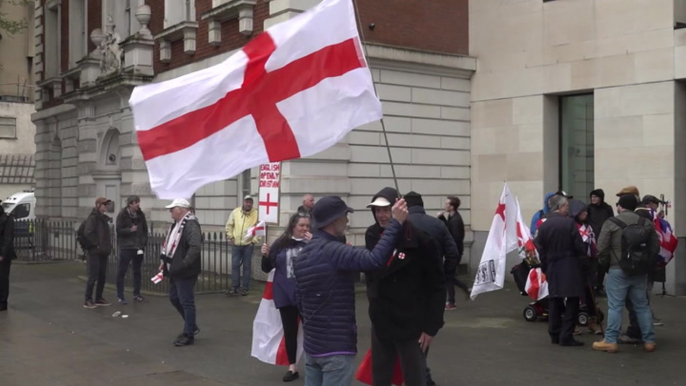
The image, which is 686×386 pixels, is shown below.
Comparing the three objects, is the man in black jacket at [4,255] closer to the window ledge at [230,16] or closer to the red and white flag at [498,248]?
the window ledge at [230,16]

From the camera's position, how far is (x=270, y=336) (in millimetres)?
8773

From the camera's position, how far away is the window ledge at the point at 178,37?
773 inches

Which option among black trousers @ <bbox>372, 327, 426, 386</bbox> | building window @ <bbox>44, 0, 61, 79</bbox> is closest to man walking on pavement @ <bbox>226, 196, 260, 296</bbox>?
black trousers @ <bbox>372, 327, 426, 386</bbox>

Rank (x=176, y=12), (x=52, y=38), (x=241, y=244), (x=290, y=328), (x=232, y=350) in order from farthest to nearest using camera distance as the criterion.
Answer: (x=52, y=38)
(x=176, y=12)
(x=241, y=244)
(x=232, y=350)
(x=290, y=328)

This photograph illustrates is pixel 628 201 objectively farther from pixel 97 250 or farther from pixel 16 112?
pixel 16 112

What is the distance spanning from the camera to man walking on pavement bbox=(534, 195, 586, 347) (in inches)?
404

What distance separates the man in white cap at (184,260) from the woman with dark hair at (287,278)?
220 cm

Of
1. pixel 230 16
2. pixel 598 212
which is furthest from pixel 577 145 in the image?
pixel 230 16

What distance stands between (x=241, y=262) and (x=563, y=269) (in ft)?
24.1

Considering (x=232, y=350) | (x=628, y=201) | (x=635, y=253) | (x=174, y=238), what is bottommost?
(x=232, y=350)

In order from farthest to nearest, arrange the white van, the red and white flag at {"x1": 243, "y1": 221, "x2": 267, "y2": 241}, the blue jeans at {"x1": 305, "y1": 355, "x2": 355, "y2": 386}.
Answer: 1. the white van
2. the red and white flag at {"x1": 243, "y1": 221, "x2": 267, "y2": 241}
3. the blue jeans at {"x1": 305, "y1": 355, "x2": 355, "y2": 386}

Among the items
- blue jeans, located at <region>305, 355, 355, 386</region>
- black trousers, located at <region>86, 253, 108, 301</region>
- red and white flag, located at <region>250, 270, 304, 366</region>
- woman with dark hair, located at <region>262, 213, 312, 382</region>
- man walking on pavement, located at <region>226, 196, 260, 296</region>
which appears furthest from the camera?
man walking on pavement, located at <region>226, 196, 260, 296</region>

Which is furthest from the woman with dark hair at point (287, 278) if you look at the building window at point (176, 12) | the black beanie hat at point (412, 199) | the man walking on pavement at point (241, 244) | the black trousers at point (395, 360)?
the building window at point (176, 12)

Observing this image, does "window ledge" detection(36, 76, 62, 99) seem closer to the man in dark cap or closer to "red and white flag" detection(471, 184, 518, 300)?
the man in dark cap
